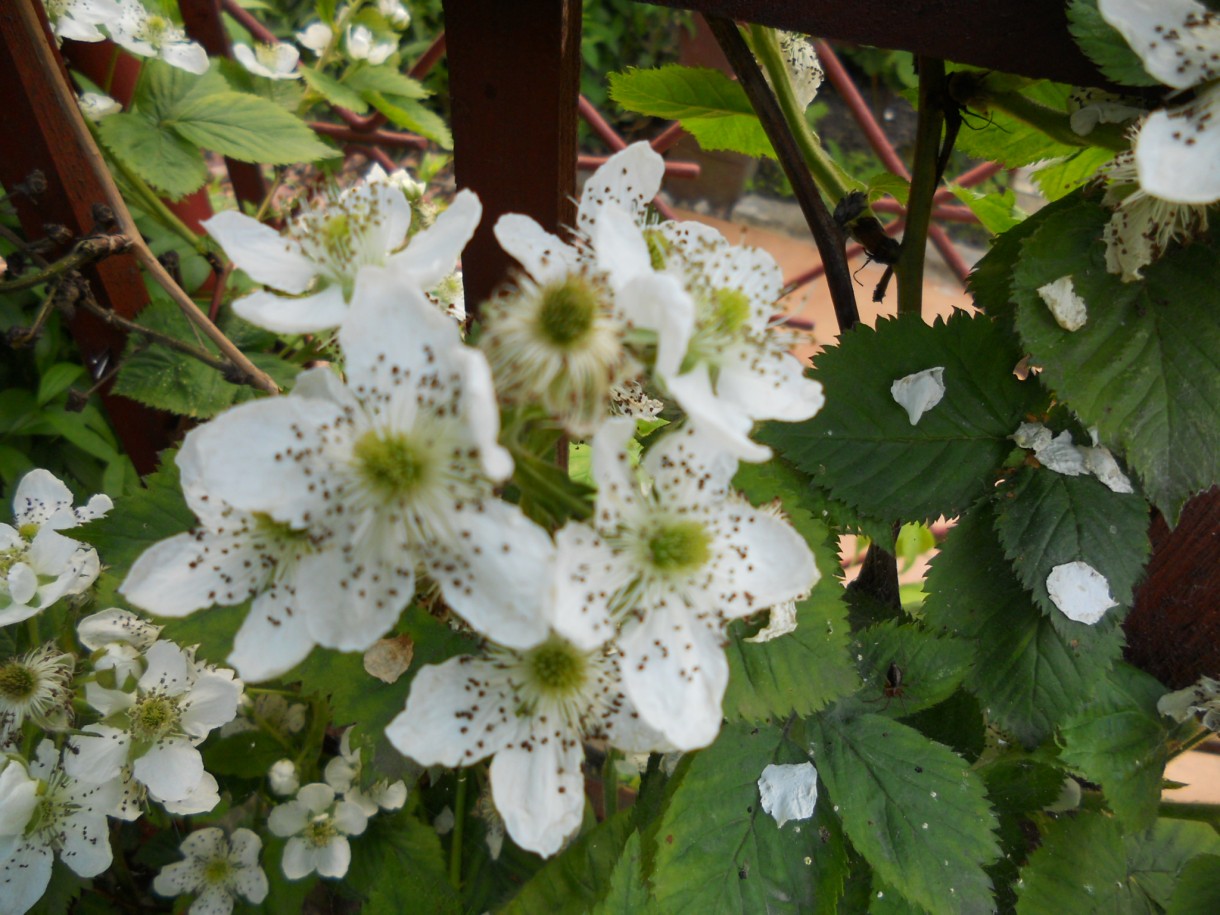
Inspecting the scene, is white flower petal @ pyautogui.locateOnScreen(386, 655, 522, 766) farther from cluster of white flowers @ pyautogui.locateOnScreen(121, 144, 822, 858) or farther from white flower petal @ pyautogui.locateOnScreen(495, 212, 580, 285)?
white flower petal @ pyautogui.locateOnScreen(495, 212, 580, 285)

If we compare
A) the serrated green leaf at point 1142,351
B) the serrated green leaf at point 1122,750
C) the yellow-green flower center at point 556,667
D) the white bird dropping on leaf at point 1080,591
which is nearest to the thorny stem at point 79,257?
the yellow-green flower center at point 556,667

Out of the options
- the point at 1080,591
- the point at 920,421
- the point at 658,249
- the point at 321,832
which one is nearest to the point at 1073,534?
the point at 1080,591

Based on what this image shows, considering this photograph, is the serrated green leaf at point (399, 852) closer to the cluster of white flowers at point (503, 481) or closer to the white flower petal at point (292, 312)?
the cluster of white flowers at point (503, 481)

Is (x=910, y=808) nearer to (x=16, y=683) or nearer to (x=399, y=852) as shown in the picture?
(x=399, y=852)

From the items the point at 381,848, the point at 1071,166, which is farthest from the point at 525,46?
the point at 381,848

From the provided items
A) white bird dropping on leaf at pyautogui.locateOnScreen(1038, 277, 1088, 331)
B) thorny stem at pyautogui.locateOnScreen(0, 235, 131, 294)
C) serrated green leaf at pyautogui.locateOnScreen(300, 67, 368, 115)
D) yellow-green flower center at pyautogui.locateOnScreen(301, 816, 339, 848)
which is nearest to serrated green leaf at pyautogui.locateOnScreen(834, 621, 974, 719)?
white bird dropping on leaf at pyautogui.locateOnScreen(1038, 277, 1088, 331)

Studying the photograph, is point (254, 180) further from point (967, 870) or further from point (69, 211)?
point (967, 870)

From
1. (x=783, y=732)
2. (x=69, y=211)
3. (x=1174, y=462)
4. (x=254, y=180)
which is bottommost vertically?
(x=254, y=180)
